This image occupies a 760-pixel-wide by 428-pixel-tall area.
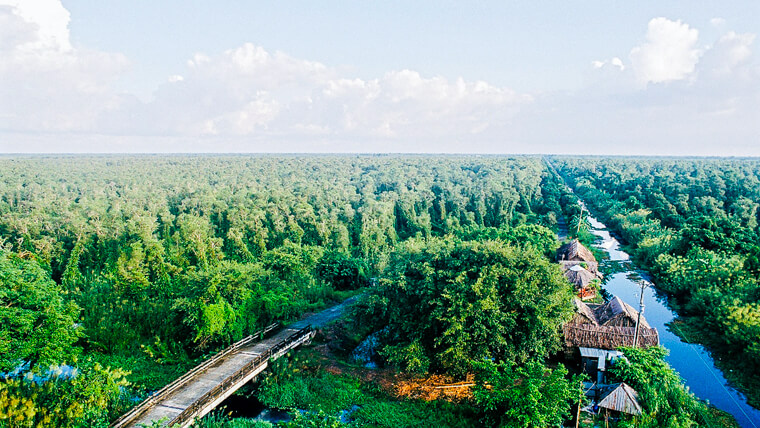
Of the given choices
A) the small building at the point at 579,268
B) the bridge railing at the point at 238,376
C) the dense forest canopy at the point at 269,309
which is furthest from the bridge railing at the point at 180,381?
the small building at the point at 579,268

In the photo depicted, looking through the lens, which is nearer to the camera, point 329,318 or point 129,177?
point 329,318

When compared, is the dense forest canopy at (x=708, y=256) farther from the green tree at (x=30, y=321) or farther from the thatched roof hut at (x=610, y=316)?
the green tree at (x=30, y=321)

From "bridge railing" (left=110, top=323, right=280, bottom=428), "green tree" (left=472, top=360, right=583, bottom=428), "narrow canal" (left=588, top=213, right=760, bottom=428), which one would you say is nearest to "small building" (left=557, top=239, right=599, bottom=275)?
"narrow canal" (left=588, top=213, right=760, bottom=428)

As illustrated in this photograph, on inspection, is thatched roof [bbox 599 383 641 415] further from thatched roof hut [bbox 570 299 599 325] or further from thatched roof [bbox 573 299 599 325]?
thatched roof [bbox 573 299 599 325]

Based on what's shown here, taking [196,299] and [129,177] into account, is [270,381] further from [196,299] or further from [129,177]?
[129,177]

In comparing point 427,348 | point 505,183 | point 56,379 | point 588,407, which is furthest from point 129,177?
point 588,407

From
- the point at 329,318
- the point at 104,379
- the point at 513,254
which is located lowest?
the point at 329,318
